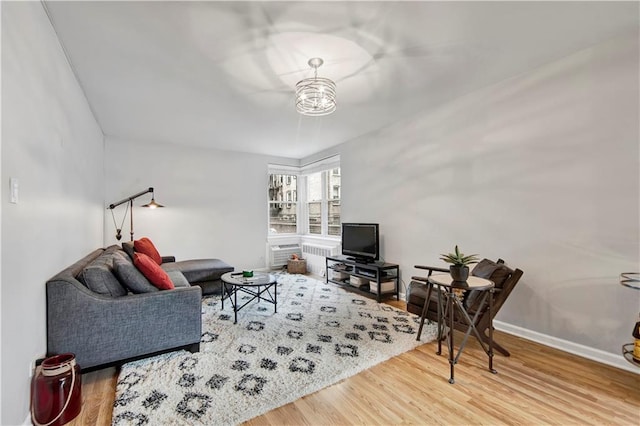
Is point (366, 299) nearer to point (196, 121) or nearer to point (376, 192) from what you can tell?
point (376, 192)

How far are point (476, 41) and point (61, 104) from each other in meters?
3.28

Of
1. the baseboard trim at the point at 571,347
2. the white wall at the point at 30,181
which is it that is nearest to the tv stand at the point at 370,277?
the baseboard trim at the point at 571,347

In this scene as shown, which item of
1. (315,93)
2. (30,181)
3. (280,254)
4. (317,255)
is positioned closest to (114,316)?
(30,181)

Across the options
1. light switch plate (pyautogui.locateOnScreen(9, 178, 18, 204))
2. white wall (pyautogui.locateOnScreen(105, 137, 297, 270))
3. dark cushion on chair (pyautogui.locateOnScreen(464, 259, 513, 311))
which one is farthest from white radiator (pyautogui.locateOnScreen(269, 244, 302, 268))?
light switch plate (pyautogui.locateOnScreen(9, 178, 18, 204))

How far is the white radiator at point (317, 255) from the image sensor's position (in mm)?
5502

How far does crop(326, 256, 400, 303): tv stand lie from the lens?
13.2 ft

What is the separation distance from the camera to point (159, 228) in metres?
5.14

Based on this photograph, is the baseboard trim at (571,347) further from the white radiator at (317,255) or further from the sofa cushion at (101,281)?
the sofa cushion at (101,281)

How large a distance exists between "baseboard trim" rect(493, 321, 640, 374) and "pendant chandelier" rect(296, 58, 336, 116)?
110 inches

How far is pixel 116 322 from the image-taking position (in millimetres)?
2197

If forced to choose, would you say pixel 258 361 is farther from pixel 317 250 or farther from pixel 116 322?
pixel 317 250

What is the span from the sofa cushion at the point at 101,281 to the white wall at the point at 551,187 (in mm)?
3317

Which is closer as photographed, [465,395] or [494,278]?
[465,395]

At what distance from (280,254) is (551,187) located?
476cm
